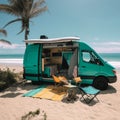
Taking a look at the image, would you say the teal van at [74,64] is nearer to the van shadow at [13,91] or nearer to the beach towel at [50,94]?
the van shadow at [13,91]

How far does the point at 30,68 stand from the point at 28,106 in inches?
154

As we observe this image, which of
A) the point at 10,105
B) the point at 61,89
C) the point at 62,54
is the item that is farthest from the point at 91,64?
the point at 10,105

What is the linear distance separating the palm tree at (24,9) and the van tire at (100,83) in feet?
24.5

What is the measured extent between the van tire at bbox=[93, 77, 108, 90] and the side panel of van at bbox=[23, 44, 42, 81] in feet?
10.3

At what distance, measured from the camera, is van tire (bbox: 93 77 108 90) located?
8.73 m

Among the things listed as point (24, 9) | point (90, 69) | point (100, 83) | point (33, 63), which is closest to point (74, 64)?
point (90, 69)

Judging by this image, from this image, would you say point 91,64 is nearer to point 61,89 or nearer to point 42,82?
point 61,89

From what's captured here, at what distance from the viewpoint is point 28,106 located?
5.86 meters

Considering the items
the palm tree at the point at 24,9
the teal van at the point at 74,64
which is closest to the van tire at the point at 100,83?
the teal van at the point at 74,64

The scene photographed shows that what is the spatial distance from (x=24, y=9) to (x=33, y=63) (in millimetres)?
6207

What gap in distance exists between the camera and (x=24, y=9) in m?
13.8

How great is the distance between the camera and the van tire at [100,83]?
8734mm

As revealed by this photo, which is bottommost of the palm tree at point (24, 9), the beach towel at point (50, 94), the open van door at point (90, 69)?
the beach towel at point (50, 94)

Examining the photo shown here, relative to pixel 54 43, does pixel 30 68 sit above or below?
below
